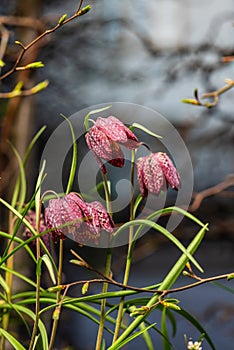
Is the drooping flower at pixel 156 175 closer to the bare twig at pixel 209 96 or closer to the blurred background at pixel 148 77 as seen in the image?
the bare twig at pixel 209 96

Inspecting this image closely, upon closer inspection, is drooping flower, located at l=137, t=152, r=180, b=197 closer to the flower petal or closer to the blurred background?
the flower petal

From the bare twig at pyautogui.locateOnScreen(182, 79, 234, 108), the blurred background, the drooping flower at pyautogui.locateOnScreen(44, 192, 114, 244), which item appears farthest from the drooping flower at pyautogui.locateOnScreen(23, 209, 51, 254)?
the blurred background

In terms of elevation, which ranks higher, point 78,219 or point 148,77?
point 78,219

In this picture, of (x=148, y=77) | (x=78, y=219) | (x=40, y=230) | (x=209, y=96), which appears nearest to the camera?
(x=78, y=219)

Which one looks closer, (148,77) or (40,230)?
(40,230)

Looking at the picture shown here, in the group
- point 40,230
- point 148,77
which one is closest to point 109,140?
point 40,230

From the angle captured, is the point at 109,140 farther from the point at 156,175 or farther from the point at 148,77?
the point at 148,77

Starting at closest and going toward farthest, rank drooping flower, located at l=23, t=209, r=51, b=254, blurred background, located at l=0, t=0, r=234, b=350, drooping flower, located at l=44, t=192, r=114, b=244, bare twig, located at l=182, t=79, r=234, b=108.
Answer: drooping flower, located at l=44, t=192, r=114, b=244 < drooping flower, located at l=23, t=209, r=51, b=254 < bare twig, located at l=182, t=79, r=234, b=108 < blurred background, located at l=0, t=0, r=234, b=350
